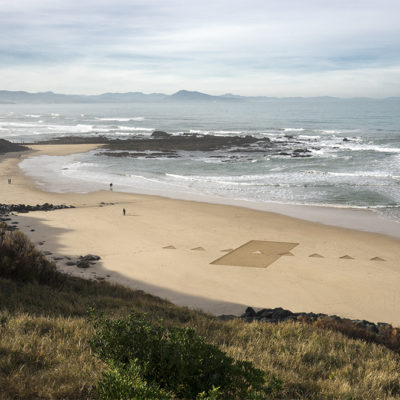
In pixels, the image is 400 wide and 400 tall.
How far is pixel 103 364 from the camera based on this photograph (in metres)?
5.36

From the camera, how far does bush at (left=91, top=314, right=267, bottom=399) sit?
4.32 meters

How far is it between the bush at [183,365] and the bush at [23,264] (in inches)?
221

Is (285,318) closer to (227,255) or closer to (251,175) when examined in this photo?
(227,255)

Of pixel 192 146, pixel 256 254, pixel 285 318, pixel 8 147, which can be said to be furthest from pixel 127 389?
pixel 8 147

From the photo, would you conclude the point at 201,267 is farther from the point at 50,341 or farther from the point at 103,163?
the point at 103,163

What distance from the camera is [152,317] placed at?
8.57 meters

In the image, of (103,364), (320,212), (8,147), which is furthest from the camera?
(8,147)

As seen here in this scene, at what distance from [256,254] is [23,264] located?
9843mm

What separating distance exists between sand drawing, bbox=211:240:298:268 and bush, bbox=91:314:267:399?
11.5 metres

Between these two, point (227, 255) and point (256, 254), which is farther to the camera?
point (256, 254)

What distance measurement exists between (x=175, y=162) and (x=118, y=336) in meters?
42.6

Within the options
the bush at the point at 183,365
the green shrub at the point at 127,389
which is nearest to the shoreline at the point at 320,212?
the bush at the point at 183,365

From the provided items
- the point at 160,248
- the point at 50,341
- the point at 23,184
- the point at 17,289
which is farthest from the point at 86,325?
the point at 23,184

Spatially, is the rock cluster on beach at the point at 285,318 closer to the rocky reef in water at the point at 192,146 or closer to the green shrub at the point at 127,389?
the green shrub at the point at 127,389
